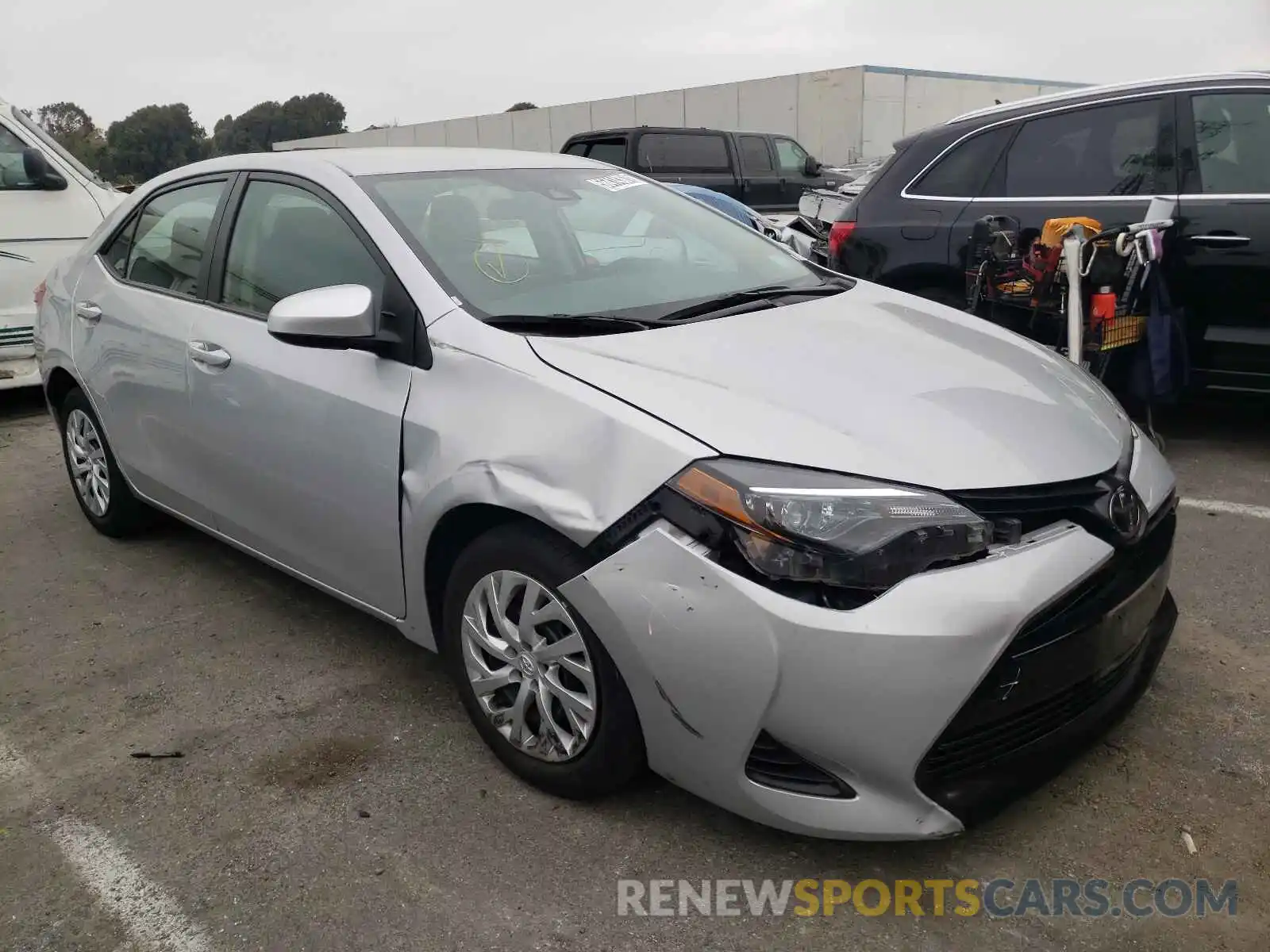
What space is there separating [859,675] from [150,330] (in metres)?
2.85

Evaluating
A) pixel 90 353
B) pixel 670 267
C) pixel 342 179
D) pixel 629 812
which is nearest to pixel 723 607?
pixel 629 812

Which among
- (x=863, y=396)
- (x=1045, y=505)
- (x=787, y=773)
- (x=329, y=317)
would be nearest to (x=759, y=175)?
(x=329, y=317)

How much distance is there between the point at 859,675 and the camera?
6.61ft

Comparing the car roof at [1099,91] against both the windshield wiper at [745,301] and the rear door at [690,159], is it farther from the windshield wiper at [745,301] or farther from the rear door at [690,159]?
the rear door at [690,159]

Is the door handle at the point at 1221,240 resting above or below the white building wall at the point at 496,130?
below

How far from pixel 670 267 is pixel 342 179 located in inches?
39.2

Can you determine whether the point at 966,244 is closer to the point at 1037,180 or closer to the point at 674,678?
the point at 1037,180

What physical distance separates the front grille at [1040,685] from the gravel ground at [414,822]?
29 cm

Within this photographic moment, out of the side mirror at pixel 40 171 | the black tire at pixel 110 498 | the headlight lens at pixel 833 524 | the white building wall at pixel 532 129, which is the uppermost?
the white building wall at pixel 532 129

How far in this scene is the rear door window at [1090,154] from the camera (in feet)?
16.5

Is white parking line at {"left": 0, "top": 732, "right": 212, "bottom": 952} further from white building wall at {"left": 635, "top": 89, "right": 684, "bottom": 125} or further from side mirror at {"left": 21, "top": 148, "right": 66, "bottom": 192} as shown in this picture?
white building wall at {"left": 635, "top": 89, "right": 684, "bottom": 125}

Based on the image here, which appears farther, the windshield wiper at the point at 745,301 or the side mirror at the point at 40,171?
the side mirror at the point at 40,171

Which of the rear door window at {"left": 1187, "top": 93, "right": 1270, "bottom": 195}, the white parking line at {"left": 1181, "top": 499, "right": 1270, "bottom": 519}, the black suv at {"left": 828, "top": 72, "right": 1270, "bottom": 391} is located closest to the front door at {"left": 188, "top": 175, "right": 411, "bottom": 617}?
the white parking line at {"left": 1181, "top": 499, "right": 1270, "bottom": 519}

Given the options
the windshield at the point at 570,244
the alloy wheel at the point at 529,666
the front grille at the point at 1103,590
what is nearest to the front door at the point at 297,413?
the windshield at the point at 570,244
